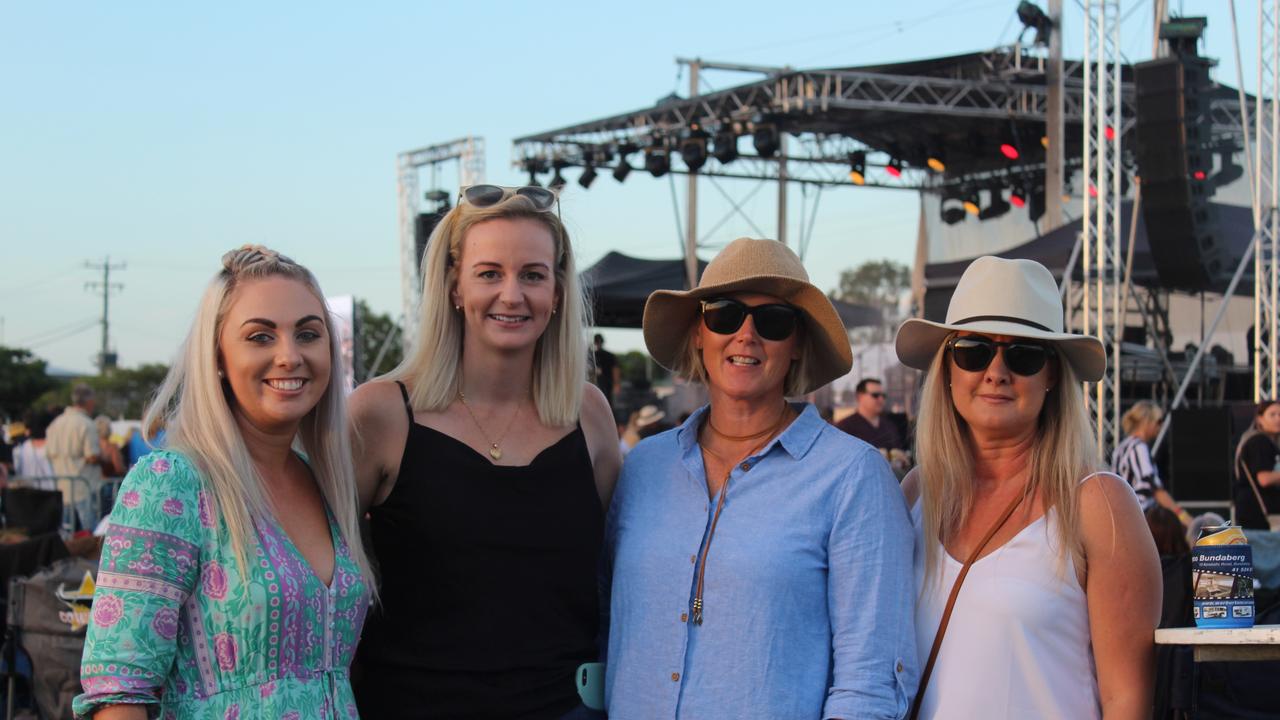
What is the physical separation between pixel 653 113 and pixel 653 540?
615 inches

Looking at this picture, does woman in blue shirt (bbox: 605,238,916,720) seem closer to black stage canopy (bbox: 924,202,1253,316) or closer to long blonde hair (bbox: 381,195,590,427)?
long blonde hair (bbox: 381,195,590,427)

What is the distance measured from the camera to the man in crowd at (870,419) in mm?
9305

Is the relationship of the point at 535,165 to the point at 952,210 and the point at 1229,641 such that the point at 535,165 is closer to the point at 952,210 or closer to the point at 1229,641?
the point at 952,210

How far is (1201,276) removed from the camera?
35.8 ft

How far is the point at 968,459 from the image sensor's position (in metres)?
2.59

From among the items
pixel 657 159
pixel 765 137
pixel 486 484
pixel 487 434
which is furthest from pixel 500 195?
pixel 657 159

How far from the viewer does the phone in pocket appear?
246 centimetres

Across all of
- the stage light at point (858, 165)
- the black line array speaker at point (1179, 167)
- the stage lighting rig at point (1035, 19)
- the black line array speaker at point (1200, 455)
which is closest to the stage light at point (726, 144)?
the stage light at point (858, 165)

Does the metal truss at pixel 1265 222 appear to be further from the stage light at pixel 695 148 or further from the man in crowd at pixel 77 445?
the man in crowd at pixel 77 445

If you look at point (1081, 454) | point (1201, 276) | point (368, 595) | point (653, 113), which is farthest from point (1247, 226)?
point (368, 595)

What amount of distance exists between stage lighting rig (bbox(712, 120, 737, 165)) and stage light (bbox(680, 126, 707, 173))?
9.1 inches

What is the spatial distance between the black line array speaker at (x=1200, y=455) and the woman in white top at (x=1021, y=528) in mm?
8181

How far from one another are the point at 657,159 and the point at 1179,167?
862 centimetres

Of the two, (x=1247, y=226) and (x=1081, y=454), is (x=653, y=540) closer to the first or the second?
(x=1081, y=454)
